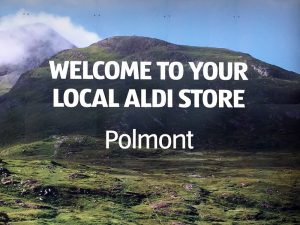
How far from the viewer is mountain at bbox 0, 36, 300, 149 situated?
4944 centimetres

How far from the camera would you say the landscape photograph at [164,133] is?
49688 mm

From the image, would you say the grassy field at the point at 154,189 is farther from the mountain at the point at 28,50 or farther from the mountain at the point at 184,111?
the mountain at the point at 28,50

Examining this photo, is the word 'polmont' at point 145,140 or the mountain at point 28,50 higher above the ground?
the mountain at point 28,50

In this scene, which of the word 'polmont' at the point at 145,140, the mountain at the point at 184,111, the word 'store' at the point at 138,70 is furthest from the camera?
the mountain at the point at 184,111

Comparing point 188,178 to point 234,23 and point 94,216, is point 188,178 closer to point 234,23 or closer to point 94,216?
point 94,216

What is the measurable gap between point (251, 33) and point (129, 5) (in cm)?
1156

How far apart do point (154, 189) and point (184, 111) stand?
2088 centimetres

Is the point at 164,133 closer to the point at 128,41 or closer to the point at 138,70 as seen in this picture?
the point at 138,70

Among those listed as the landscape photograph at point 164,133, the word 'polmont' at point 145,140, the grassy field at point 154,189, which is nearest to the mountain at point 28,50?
the landscape photograph at point 164,133

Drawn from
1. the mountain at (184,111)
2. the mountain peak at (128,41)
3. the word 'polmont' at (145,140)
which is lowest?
the word 'polmont' at (145,140)

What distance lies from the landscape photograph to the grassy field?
169 millimetres

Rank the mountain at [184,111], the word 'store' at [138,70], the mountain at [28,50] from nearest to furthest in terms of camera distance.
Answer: the word 'store' at [138,70]
the mountain at [184,111]
the mountain at [28,50]

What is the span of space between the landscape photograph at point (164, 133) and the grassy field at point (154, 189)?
0.55 feet

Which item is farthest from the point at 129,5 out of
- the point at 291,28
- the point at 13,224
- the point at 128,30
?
the point at 13,224
